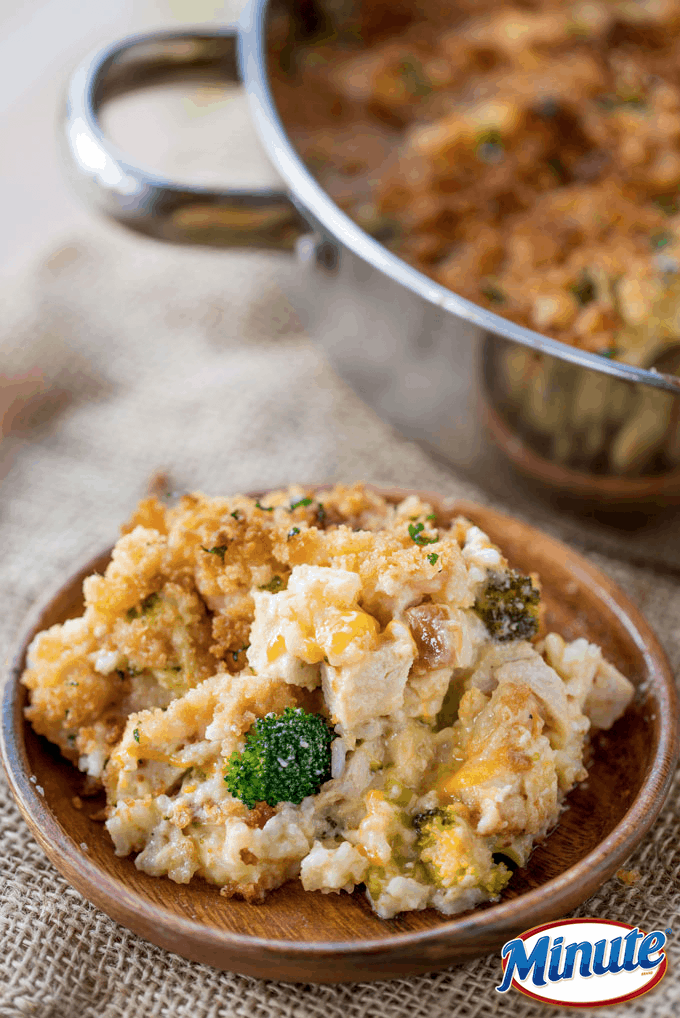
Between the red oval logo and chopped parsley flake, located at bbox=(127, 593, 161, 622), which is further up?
chopped parsley flake, located at bbox=(127, 593, 161, 622)

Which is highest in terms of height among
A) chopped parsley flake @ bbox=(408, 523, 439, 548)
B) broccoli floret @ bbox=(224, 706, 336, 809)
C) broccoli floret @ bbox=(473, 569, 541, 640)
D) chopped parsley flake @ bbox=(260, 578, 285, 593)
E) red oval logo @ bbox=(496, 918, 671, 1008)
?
Answer: chopped parsley flake @ bbox=(408, 523, 439, 548)

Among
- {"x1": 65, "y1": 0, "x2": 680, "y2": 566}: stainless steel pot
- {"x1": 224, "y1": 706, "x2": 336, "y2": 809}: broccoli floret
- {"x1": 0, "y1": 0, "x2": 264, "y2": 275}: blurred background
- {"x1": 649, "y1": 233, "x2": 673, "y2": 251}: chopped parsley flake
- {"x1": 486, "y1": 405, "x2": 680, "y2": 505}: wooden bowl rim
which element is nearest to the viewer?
{"x1": 224, "y1": 706, "x2": 336, "y2": 809}: broccoli floret

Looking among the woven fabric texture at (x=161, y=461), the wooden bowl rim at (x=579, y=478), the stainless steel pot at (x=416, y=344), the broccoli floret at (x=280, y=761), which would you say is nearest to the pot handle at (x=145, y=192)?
the stainless steel pot at (x=416, y=344)

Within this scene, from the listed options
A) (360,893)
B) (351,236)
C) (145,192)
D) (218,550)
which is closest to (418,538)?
(218,550)

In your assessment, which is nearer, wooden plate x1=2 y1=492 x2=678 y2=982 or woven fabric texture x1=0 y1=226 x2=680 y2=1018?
wooden plate x1=2 y1=492 x2=678 y2=982

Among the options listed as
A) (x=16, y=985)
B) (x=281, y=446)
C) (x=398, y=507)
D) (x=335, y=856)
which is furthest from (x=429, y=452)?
(x=16, y=985)

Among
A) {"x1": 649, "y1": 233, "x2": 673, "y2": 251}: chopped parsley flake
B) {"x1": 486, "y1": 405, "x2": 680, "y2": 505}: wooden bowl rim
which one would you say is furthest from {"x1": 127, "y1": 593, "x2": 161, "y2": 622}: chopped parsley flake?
{"x1": 649, "y1": 233, "x2": 673, "y2": 251}: chopped parsley flake

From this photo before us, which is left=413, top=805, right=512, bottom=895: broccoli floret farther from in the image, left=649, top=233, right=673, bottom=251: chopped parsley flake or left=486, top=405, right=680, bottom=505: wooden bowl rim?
left=649, top=233, right=673, bottom=251: chopped parsley flake
